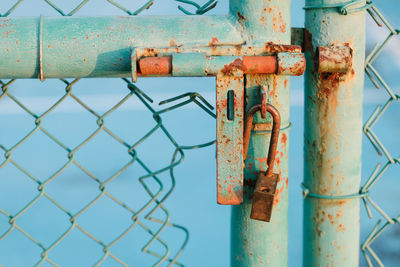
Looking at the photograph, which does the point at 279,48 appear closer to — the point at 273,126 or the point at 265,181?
the point at 273,126

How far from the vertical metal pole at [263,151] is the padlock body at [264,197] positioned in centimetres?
4

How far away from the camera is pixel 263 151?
1.05 metres

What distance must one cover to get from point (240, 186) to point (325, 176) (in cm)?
23

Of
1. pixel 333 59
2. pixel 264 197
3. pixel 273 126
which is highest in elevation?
pixel 333 59

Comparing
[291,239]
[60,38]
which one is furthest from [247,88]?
[291,239]

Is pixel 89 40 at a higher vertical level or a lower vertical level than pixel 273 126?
higher

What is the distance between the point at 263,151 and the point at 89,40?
0.42 metres

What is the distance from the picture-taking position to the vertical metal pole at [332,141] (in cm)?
105

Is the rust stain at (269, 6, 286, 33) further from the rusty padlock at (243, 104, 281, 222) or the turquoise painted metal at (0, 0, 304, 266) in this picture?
the rusty padlock at (243, 104, 281, 222)

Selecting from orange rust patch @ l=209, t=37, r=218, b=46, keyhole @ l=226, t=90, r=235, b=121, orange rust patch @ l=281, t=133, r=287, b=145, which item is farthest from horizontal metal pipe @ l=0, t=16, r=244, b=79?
orange rust patch @ l=281, t=133, r=287, b=145

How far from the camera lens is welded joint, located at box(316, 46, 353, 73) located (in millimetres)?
1011

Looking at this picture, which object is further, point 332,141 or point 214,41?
point 332,141

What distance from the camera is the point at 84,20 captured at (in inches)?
38.8

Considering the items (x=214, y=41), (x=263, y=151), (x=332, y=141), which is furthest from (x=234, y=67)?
(x=332, y=141)
